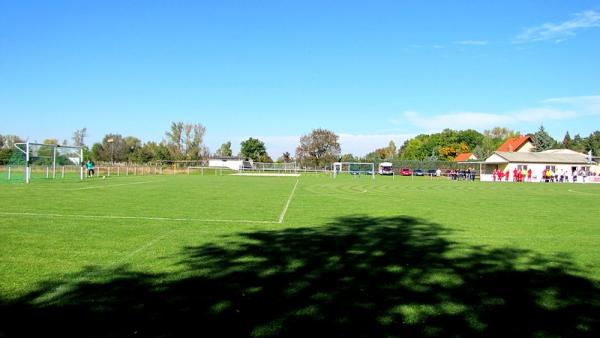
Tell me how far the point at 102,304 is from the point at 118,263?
6.21 ft

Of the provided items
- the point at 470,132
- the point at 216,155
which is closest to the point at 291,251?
the point at 216,155

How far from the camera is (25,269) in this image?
599 cm

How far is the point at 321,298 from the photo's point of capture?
5.06 meters

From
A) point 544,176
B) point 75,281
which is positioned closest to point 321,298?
point 75,281

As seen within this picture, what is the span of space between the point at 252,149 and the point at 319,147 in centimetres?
2357

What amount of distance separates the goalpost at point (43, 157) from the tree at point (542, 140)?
2914 inches

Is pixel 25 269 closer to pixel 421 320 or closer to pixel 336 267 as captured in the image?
pixel 336 267

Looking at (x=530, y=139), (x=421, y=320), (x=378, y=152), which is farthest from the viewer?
(x=378, y=152)

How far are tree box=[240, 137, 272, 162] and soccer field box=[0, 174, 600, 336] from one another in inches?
4413

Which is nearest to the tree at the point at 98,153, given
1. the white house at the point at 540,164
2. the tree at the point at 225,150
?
the tree at the point at 225,150

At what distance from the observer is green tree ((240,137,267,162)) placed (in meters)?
123

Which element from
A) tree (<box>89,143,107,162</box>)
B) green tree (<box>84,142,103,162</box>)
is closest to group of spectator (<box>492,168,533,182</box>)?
green tree (<box>84,142,103,162</box>)

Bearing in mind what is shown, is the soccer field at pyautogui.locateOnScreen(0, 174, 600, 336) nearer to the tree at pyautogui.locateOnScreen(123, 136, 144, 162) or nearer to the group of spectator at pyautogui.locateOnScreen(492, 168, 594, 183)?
the group of spectator at pyautogui.locateOnScreen(492, 168, 594, 183)

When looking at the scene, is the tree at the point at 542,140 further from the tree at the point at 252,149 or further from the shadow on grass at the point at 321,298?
the shadow on grass at the point at 321,298
